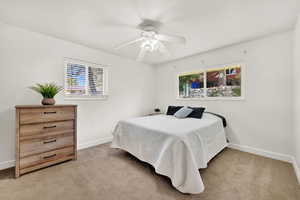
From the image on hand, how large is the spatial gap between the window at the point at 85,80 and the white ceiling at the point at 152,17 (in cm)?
60

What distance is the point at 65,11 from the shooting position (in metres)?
1.81

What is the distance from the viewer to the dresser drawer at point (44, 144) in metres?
1.89

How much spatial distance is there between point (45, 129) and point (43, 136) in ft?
0.36

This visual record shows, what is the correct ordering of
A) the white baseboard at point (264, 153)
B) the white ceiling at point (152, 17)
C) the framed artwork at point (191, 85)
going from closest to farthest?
the white ceiling at point (152, 17), the white baseboard at point (264, 153), the framed artwork at point (191, 85)

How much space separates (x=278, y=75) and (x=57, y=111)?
3.98 metres

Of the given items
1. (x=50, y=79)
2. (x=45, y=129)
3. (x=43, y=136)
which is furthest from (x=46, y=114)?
(x=50, y=79)

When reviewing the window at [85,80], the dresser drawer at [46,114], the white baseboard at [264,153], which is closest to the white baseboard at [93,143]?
the dresser drawer at [46,114]

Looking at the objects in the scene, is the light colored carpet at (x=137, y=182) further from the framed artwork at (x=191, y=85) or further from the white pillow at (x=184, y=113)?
the framed artwork at (x=191, y=85)

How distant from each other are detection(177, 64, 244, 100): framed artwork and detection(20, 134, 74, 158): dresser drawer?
3.03 meters

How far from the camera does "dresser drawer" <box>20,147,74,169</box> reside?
6.22ft

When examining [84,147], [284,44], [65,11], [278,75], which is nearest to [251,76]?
[278,75]

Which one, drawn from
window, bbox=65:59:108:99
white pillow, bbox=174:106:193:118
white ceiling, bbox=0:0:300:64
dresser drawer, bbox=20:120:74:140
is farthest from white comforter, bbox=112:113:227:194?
white ceiling, bbox=0:0:300:64

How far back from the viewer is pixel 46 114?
2.07 metres

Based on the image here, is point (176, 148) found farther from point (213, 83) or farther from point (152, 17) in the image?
point (213, 83)
